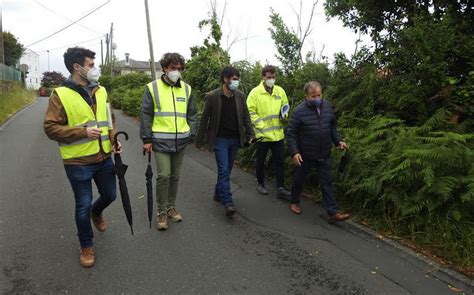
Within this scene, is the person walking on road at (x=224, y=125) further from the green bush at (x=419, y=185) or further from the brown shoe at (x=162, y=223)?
the green bush at (x=419, y=185)

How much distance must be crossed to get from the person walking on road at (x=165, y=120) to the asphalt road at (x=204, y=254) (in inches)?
25.2

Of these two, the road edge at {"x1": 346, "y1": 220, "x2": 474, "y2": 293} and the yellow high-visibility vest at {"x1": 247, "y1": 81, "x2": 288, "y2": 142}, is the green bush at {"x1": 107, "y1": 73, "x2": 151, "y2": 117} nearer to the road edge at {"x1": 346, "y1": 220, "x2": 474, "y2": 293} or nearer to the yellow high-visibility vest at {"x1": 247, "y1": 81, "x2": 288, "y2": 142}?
the yellow high-visibility vest at {"x1": 247, "y1": 81, "x2": 288, "y2": 142}

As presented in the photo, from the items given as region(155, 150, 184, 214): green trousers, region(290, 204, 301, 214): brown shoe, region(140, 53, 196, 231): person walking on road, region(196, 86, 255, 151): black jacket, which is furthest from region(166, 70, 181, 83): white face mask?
region(290, 204, 301, 214): brown shoe

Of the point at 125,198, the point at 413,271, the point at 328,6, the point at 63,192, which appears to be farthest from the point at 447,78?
the point at 63,192

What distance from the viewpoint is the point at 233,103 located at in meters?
5.03

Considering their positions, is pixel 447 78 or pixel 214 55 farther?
pixel 214 55

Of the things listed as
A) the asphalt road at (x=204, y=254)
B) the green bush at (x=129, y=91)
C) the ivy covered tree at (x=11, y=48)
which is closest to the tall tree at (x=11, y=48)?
the ivy covered tree at (x=11, y=48)

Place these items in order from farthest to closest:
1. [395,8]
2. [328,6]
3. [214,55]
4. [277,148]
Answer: [214,55]
[328,6]
[395,8]
[277,148]

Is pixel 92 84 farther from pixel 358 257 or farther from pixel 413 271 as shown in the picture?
pixel 413 271

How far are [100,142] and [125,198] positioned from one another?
0.66m

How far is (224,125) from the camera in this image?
4.96 m

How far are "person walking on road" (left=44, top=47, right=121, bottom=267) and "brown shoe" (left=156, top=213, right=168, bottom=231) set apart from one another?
2.93 ft

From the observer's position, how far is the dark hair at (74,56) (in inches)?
136

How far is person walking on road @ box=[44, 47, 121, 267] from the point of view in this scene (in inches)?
132
